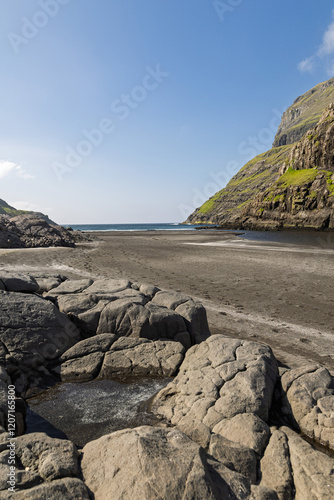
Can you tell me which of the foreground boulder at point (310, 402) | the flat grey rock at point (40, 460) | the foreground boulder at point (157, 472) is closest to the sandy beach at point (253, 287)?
the foreground boulder at point (310, 402)

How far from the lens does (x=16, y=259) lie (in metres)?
21.5

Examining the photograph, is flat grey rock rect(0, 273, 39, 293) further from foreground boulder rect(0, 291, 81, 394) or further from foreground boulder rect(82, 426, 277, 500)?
foreground boulder rect(82, 426, 277, 500)

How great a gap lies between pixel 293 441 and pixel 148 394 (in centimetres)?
287

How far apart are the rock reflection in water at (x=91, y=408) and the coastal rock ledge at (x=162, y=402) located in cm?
29

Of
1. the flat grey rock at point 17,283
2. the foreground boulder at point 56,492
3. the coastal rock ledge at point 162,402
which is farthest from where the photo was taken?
the flat grey rock at point 17,283

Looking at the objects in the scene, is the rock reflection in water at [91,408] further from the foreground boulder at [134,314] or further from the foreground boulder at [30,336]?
the foreground boulder at [134,314]

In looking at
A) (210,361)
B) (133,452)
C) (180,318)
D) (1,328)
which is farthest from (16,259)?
(133,452)

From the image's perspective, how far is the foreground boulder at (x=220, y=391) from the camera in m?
4.58

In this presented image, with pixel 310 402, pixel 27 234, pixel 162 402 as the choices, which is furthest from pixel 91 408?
pixel 27 234

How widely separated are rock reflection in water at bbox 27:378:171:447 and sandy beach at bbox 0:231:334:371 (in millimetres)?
3799

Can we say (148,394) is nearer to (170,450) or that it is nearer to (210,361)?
(210,361)

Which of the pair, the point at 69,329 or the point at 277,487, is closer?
the point at 277,487

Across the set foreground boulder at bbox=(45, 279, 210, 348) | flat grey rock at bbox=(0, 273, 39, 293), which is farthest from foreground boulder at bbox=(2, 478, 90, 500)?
flat grey rock at bbox=(0, 273, 39, 293)

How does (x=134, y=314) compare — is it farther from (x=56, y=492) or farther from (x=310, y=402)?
(x=56, y=492)
